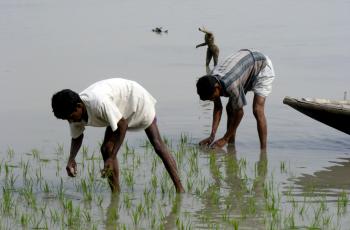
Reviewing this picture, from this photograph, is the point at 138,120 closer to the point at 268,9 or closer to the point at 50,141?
the point at 50,141

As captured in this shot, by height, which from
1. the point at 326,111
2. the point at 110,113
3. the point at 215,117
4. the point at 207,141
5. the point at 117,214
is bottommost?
the point at 117,214

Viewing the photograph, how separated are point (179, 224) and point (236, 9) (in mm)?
20974

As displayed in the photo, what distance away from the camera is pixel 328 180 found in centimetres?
679

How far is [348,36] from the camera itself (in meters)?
18.1

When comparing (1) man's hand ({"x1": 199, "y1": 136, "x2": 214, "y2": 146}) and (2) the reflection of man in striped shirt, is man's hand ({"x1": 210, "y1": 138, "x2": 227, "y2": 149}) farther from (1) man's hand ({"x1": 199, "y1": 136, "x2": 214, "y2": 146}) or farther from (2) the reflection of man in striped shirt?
(1) man's hand ({"x1": 199, "y1": 136, "x2": 214, "y2": 146})

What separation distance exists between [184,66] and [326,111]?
6.93 meters

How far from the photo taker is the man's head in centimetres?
524

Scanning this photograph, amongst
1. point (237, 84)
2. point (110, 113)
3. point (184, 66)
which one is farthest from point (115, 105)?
point (184, 66)

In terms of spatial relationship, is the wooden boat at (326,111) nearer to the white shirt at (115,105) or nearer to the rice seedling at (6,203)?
the white shirt at (115,105)

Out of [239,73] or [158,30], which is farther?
[158,30]

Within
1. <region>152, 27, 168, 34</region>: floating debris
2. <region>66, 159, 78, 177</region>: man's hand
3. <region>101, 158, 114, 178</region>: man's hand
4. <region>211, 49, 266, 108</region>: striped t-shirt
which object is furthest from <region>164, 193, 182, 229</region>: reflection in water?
<region>152, 27, 168, 34</region>: floating debris

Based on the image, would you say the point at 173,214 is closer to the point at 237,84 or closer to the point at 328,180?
the point at 328,180

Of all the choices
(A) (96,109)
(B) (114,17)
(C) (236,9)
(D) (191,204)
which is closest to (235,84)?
(D) (191,204)

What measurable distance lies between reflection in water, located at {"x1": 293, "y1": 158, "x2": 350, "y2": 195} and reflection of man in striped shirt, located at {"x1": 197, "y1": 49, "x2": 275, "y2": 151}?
96 centimetres
